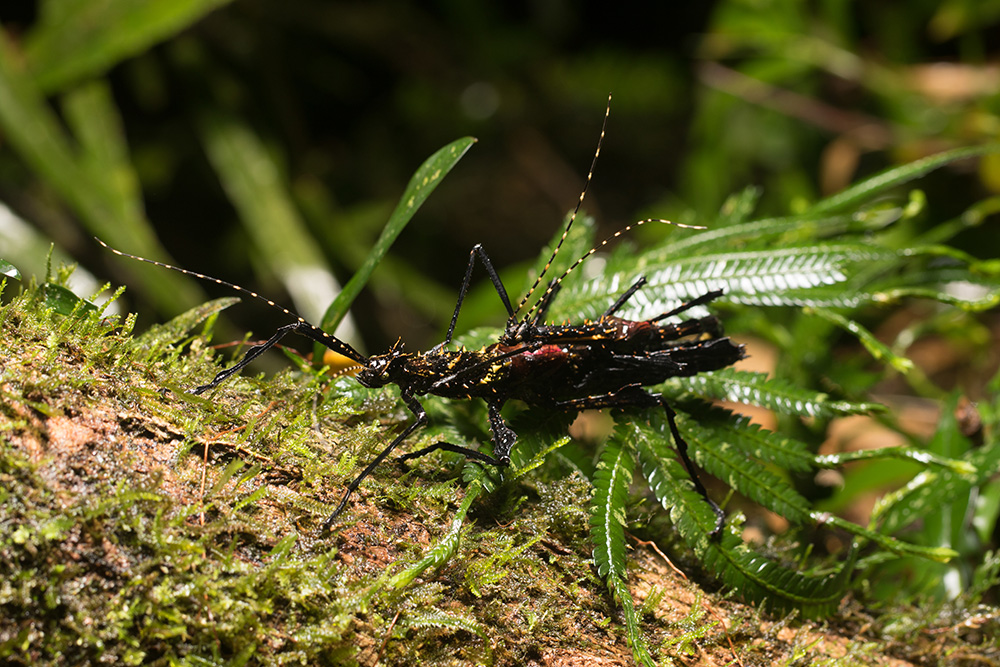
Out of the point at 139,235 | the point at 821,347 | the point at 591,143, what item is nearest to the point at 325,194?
the point at 139,235

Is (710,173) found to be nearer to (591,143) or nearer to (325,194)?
(591,143)

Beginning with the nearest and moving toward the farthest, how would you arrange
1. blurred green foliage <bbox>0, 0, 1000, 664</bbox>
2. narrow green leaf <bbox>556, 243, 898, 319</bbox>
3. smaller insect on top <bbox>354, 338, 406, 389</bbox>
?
1. smaller insect on top <bbox>354, 338, 406, 389</bbox>
2. narrow green leaf <bbox>556, 243, 898, 319</bbox>
3. blurred green foliage <bbox>0, 0, 1000, 664</bbox>

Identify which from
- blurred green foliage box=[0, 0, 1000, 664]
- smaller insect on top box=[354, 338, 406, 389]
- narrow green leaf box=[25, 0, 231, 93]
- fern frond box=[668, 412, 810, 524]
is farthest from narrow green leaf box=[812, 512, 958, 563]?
narrow green leaf box=[25, 0, 231, 93]

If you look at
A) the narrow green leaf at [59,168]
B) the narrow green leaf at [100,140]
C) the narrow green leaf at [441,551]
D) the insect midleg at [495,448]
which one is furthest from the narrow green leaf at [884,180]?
the narrow green leaf at [100,140]

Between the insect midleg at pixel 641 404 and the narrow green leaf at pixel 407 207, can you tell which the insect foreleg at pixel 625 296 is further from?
the narrow green leaf at pixel 407 207

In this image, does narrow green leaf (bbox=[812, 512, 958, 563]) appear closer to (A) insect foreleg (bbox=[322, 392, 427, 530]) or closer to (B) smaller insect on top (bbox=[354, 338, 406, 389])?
(A) insect foreleg (bbox=[322, 392, 427, 530])

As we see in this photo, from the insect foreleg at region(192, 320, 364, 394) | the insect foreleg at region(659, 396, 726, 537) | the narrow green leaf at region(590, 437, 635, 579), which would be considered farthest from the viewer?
the insect foreleg at region(659, 396, 726, 537)

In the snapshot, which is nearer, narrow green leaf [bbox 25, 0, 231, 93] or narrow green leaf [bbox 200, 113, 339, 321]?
narrow green leaf [bbox 25, 0, 231, 93]
